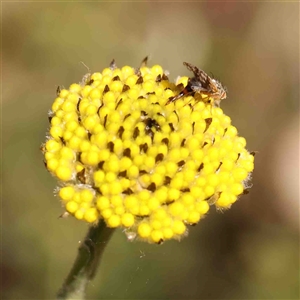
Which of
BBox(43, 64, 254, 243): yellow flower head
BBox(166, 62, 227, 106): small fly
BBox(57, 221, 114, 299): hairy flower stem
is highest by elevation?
BBox(166, 62, 227, 106): small fly

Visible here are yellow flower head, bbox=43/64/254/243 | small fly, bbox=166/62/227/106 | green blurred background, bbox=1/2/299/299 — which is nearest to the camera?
yellow flower head, bbox=43/64/254/243

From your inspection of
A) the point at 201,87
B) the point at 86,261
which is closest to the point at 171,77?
the point at 201,87

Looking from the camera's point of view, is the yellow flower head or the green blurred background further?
the green blurred background

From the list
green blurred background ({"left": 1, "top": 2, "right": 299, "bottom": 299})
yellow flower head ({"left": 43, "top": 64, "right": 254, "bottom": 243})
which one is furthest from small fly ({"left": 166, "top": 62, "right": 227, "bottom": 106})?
green blurred background ({"left": 1, "top": 2, "right": 299, "bottom": 299})

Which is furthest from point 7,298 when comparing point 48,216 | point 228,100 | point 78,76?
point 228,100

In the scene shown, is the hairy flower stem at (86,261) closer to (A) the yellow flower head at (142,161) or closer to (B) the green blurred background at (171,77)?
(A) the yellow flower head at (142,161)

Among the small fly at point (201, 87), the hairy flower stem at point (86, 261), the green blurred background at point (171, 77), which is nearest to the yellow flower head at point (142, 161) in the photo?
the small fly at point (201, 87)

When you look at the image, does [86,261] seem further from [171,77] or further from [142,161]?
[171,77]

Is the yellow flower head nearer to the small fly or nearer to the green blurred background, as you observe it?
the small fly
